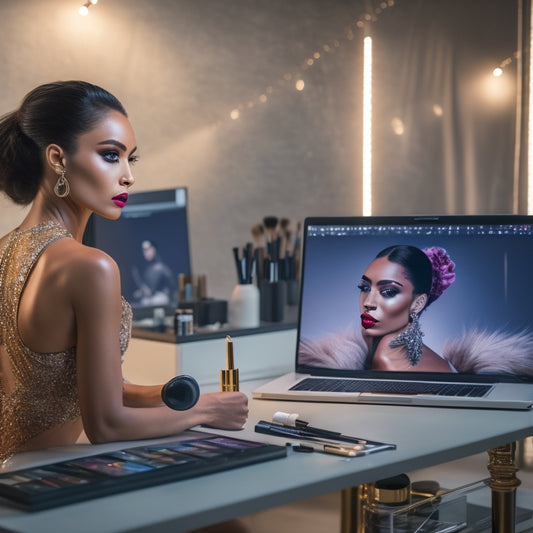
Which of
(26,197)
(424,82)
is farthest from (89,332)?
(424,82)

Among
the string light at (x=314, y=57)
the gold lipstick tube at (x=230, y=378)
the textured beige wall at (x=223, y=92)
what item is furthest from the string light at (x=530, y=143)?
the gold lipstick tube at (x=230, y=378)

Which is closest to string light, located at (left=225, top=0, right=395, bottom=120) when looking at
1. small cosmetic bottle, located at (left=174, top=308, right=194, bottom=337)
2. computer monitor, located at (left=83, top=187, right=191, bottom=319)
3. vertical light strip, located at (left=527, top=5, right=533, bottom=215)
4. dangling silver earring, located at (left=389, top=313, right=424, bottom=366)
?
vertical light strip, located at (left=527, top=5, right=533, bottom=215)

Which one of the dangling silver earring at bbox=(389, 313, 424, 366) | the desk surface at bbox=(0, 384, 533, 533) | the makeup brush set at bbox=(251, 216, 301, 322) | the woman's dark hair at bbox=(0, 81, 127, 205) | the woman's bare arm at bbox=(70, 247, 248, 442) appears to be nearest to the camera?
the desk surface at bbox=(0, 384, 533, 533)

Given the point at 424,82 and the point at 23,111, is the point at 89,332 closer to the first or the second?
the point at 23,111

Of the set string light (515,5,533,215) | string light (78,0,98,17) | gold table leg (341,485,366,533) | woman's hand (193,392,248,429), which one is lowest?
gold table leg (341,485,366,533)

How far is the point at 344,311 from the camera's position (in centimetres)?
158

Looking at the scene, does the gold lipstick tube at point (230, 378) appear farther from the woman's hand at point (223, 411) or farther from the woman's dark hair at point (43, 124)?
the woman's dark hair at point (43, 124)

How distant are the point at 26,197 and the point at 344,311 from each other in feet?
2.01

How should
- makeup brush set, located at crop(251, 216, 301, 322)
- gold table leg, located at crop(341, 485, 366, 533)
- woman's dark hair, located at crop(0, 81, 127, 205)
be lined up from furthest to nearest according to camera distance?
makeup brush set, located at crop(251, 216, 301, 322) → gold table leg, located at crop(341, 485, 366, 533) → woman's dark hair, located at crop(0, 81, 127, 205)

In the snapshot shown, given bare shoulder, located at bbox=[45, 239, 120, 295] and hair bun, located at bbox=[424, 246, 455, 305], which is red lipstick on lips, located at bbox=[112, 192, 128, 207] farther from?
hair bun, located at bbox=[424, 246, 455, 305]

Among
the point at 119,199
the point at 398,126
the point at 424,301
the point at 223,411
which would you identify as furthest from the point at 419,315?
the point at 398,126

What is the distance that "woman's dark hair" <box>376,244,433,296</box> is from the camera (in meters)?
1.54

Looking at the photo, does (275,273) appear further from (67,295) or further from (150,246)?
(67,295)

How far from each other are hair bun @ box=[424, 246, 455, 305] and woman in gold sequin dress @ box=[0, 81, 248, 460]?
1.53 ft
